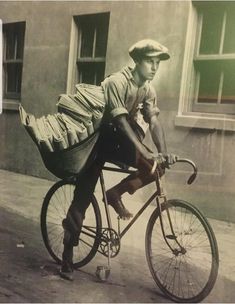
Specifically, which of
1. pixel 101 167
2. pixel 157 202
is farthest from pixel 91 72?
pixel 157 202

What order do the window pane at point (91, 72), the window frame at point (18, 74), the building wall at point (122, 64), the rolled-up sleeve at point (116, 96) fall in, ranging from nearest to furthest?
the rolled-up sleeve at point (116, 96) < the building wall at point (122, 64) < the window pane at point (91, 72) < the window frame at point (18, 74)

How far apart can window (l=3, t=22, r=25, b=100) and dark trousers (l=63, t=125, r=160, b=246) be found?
98 cm

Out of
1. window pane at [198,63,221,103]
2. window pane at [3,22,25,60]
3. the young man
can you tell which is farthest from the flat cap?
window pane at [3,22,25,60]

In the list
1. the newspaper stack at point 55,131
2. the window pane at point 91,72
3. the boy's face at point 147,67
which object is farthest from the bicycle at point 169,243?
the window pane at point 91,72

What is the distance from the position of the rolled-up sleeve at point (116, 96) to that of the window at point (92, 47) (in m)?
0.44

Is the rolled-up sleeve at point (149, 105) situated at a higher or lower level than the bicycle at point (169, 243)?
higher

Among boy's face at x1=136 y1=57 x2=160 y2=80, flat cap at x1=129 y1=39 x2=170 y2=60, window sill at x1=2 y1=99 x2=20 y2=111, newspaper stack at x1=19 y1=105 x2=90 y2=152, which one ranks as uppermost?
flat cap at x1=129 y1=39 x2=170 y2=60

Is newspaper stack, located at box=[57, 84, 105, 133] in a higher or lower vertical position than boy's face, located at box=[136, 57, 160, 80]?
lower

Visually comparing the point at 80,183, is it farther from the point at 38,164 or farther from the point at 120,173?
the point at 38,164

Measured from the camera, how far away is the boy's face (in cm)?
236

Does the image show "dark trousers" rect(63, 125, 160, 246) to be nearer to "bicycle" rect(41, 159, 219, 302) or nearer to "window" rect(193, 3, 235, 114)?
"bicycle" rect(41, 159, 219, 302)

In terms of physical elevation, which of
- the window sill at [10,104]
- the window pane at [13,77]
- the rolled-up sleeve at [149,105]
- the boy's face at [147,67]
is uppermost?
the boy's face at [147,67]

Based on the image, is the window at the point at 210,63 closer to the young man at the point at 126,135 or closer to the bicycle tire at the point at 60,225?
the young man at the point at 126,135

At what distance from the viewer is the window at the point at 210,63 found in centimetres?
261
